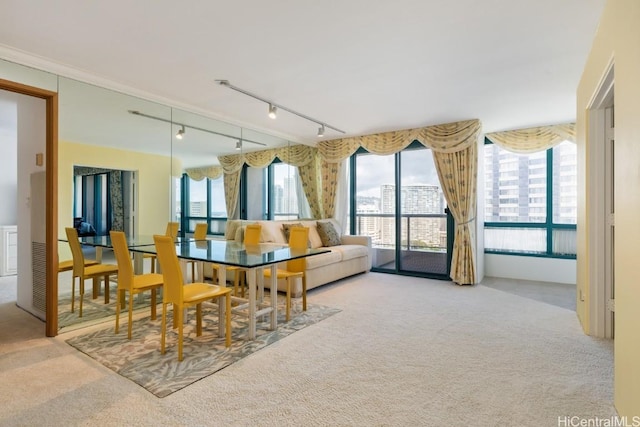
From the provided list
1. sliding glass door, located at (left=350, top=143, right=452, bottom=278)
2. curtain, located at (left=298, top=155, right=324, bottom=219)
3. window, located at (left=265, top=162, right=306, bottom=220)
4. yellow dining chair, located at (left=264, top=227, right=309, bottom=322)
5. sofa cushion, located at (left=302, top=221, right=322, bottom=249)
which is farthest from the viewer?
curtain, located at (left=298, top=155, right=324, bottom=219)

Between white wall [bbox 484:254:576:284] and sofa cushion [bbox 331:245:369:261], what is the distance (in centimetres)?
211

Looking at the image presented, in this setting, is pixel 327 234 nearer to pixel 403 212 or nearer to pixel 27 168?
pixel 403 212

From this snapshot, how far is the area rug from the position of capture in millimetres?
2290

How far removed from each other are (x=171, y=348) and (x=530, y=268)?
535 centimetres

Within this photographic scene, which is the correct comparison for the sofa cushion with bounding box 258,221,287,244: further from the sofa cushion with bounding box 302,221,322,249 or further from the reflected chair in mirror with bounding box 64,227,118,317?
the reflected chair in mirror with bounding box 64,227,118,317

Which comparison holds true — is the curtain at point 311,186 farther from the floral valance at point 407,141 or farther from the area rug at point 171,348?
the area rug at point 171,348

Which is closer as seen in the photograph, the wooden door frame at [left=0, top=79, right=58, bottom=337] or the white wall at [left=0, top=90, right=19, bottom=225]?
the wooden door frame at [left=0, top=79, right=58, bottom=337]

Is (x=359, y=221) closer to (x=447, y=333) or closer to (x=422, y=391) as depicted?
(x=447, y=333)

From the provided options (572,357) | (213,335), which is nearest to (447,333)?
(572,357)

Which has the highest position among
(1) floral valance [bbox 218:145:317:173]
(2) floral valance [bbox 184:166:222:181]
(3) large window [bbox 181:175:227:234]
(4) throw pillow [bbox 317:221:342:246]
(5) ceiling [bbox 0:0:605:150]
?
(5) ceiling [bbox 0:0:605:150]

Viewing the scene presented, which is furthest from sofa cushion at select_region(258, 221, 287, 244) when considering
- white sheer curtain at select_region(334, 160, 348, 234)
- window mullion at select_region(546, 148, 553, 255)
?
window mullion at select_region(546, 148, 553, 255)

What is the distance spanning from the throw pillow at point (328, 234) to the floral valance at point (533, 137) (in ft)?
10.0

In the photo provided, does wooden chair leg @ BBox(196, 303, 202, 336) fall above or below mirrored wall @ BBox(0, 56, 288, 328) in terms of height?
below

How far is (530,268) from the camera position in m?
5.43
